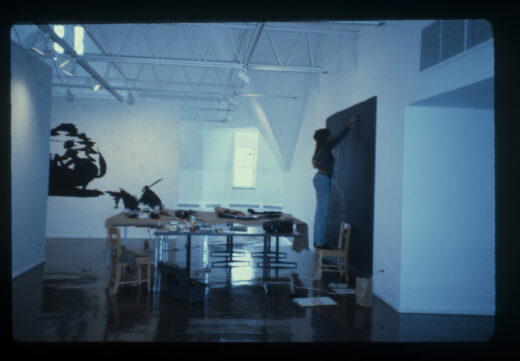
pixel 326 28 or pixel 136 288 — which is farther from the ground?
pixel 326 28

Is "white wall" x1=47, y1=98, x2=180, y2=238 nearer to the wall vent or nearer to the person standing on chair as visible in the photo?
the person standing on chair

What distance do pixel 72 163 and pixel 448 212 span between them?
7591mm

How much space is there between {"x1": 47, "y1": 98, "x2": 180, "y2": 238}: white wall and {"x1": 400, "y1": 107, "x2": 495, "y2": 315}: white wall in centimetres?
601

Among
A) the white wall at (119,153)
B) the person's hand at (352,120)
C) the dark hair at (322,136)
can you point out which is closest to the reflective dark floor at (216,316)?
the dark hair at (322,136)

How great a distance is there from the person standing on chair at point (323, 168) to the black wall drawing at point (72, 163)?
550 cm

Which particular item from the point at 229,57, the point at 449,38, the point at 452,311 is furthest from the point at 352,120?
the point at 229,57

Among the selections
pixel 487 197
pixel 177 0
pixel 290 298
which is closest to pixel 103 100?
pixel 290 298

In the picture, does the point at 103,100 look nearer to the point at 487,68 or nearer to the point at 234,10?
the point at 234,10

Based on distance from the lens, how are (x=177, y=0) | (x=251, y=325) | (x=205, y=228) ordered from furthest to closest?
(x=205, y=228) → (x=251, y=325) → (x=177, y=0)

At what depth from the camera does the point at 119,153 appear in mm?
8820

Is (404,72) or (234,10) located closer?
(234,10)

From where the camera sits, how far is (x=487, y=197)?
4.14 meters

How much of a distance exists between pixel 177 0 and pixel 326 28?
404 cm

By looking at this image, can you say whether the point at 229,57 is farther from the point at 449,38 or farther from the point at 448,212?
the point at 448,212
